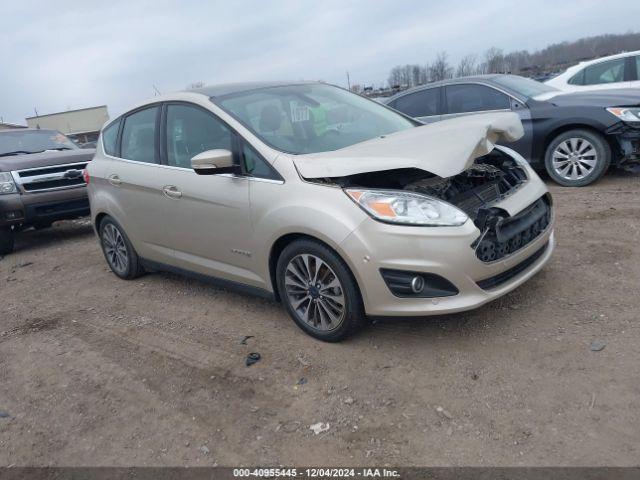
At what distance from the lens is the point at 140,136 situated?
4.75 metres

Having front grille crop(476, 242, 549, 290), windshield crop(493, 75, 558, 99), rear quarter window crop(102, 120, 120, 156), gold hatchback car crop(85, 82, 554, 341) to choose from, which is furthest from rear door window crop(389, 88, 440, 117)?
front grille crop(476, 242, 549, 290)

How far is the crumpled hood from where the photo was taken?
10.3 feet

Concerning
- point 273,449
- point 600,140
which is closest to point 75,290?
point 273,449

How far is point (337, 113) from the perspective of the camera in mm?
4234

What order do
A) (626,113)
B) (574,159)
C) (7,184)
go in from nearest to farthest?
1. (626,113)
2. (574,159)
3. (7,184)

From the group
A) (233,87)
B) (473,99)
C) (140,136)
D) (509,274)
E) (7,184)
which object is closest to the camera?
(509,274)

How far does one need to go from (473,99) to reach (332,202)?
510cm

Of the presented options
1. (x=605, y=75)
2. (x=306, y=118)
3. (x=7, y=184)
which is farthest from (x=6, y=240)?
(x=605, y=75)

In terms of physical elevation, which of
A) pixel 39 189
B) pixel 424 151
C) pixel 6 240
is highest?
pixel 424 151

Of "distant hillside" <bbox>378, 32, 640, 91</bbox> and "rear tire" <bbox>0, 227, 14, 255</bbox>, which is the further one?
"distant hillside" <bbox>378, 32, 640, 91</bbox>

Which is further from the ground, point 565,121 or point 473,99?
point 473,99

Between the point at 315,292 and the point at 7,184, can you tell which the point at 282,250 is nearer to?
the point at 315,292

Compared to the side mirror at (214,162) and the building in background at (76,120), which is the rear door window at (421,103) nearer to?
the side mirror at (214,162)

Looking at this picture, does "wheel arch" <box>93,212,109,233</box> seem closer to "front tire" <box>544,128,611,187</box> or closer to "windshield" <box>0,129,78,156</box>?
"windshield" <box>0,129,78,156</box>
